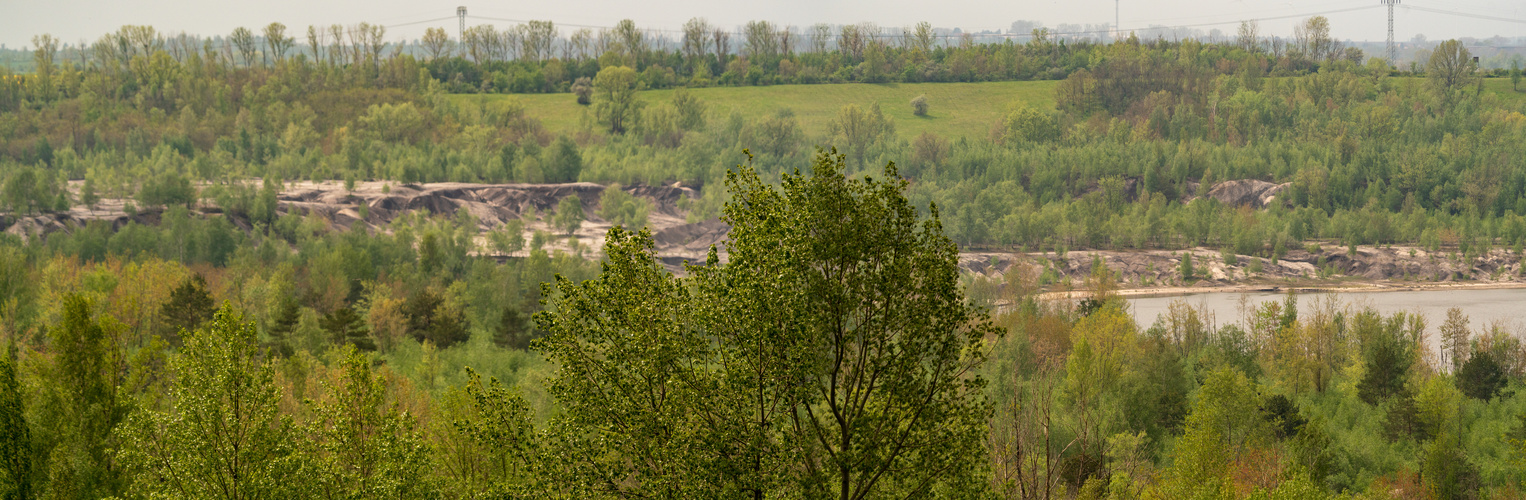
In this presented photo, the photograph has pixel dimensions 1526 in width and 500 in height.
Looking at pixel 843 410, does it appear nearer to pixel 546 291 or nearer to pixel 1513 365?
pixel 546 291

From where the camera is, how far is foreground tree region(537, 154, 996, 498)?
20828mm

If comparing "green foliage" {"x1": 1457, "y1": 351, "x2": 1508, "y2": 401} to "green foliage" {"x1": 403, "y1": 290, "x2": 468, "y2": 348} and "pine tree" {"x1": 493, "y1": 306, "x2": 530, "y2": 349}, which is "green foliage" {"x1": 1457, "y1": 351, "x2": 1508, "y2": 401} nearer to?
"pine tree" {"x1": 493, "y1": 306, "x2": 530, "y2": 349}

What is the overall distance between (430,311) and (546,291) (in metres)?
86.2

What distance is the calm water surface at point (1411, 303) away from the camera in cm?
15112

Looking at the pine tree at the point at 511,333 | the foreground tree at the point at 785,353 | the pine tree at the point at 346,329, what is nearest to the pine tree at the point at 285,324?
the pine tree at the point at 346,329

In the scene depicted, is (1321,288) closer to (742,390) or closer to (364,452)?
(364,452)

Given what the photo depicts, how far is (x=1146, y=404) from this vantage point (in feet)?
277

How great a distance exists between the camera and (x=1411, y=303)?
540 ft

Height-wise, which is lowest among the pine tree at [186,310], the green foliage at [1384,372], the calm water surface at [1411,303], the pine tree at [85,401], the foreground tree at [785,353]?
the calm water surface at [1411,303]

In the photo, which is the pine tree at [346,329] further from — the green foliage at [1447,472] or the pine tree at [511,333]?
the green foliage at [1447,472]

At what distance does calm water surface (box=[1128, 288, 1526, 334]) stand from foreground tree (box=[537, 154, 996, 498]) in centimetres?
13368

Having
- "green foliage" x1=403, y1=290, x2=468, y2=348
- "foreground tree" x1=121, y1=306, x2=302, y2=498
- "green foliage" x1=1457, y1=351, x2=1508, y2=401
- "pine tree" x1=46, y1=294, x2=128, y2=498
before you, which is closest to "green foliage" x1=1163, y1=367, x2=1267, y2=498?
"green foliage" x1=1457, y1=351, x2=1508, y2=401

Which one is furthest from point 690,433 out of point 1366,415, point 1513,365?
point 1513,365

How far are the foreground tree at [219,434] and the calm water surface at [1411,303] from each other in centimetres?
13366
